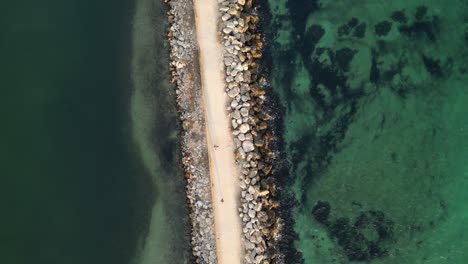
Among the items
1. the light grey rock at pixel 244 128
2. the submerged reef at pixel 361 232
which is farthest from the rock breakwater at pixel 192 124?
the submerged reef at pixel 361 232

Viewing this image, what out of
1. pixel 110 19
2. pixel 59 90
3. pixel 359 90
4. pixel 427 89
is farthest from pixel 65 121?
pixel 427 89

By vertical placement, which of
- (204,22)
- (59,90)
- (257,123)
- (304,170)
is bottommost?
(304,170)

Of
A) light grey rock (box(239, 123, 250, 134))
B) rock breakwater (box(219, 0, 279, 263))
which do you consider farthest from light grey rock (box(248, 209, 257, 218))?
light grey rock (box(239, 123, 250, 134))

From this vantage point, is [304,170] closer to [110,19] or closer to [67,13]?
[110,19]

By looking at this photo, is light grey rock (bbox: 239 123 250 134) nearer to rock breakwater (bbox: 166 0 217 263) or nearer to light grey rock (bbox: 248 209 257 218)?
rock breakwater (bbox: 166 0 217 263)

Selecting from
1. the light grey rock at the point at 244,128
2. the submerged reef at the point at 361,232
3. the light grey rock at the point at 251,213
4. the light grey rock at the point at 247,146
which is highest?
the light grey rock at the point at 244,128

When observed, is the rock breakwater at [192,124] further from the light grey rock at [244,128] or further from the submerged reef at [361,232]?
the submerged reef at [361,232]
